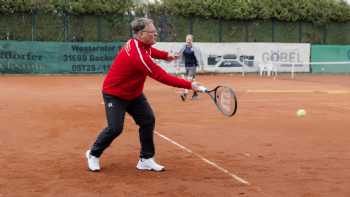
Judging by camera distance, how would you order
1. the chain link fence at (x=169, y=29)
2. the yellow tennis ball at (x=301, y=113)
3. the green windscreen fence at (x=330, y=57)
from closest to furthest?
the yellow tennis ball at (x=301, y=113)
the chain link fence at (x=169, y=29)
the green windscreen fence at (x=330, y=57)

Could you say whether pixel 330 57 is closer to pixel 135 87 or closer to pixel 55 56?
pixel 55 56

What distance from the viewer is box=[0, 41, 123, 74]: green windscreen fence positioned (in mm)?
28312

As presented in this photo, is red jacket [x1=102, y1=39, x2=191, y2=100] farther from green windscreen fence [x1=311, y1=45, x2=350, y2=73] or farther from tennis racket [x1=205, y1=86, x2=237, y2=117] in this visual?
green windscreen fence [x1=311, y1=45, x2=350, y2=73]

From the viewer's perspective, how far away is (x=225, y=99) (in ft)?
22.7

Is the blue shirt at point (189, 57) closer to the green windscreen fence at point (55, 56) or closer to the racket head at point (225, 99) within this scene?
the racket head at point (225, 99)

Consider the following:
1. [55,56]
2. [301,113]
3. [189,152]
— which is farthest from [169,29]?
[189,152]

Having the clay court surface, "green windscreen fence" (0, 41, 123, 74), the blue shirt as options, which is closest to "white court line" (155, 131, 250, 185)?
the clay court surface

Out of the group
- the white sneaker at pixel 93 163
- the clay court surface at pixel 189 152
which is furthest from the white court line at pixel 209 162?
the white sneaker at pixel 93 163

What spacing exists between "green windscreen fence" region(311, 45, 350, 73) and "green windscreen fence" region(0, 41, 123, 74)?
1107 cm

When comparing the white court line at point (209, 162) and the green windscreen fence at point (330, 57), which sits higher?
the green windscreen fence at point (330, 57)

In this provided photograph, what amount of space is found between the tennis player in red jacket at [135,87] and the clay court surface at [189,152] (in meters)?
0.29

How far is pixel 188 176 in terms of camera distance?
6891 millimetres

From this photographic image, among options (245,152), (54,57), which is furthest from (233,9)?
(245,152)

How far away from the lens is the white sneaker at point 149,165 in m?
7.21
